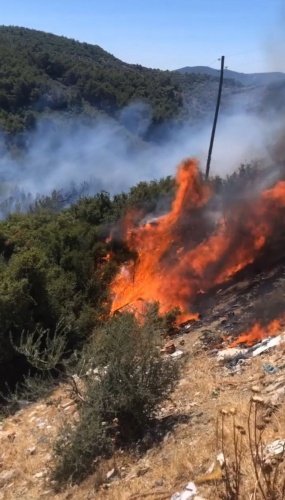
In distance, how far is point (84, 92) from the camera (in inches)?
2741

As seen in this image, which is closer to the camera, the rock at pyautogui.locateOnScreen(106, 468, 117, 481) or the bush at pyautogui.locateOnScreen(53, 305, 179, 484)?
the rock at pyautogui.locateOnScreen(106, 468, 117, 481)

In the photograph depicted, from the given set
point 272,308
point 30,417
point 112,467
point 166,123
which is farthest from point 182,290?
point 166,123

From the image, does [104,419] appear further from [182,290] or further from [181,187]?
[181,187]

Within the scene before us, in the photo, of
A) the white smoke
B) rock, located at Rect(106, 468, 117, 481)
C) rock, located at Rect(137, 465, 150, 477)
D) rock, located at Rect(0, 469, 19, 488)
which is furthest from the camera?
the white smoke

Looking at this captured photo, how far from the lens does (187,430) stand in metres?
6.51

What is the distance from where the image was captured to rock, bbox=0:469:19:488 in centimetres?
727

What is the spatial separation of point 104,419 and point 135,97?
218ft

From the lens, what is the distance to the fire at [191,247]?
48.8 feet

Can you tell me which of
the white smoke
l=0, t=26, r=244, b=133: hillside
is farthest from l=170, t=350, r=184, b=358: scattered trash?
l=0, t=26, r=244, b=133: hillside

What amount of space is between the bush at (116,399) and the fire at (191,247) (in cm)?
628

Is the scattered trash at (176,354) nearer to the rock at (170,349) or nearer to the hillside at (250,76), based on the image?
the rock at (170,349)

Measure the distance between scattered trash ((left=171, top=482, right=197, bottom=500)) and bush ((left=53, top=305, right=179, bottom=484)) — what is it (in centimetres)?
184

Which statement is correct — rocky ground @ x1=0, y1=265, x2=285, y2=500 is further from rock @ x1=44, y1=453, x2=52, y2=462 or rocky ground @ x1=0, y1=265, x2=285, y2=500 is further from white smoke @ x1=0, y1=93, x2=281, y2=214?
white smoke @ x1=0, y1=93, x2=281, y2=214

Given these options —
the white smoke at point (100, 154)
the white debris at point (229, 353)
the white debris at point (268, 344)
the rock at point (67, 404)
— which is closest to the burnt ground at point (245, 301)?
the white debris at point (229, 353)
